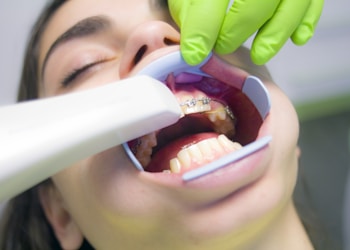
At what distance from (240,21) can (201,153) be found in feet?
0.73

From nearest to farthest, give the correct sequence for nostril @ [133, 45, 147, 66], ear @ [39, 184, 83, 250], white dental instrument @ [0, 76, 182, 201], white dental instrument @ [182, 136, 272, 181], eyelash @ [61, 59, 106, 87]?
1. white dental instrument @ [0, 76, 182, 201]
2. white dental instrument @ [182, 136, 272, 181]
3. nostril @ [133, 45, 147, 66]
4. eyelash @ [61, 59, 106, 87]
5. ear @ [39, 184, 83, 250]

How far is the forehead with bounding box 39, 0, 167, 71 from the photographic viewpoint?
0.91 metres

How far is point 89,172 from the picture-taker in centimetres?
82

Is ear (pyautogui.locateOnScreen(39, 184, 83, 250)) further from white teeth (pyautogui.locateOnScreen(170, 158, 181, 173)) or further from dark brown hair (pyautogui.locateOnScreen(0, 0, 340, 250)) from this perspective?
white teeth (pyautogui.locateOnScreen(170, 158, 181, 173))

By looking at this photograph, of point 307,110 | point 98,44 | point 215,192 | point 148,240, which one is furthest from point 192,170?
point 307,110

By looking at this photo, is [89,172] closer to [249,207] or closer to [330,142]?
[249,207]

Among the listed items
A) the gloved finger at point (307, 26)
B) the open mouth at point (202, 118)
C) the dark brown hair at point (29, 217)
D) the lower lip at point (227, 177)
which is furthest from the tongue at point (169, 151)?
the dark brown hair at point (29, 217)

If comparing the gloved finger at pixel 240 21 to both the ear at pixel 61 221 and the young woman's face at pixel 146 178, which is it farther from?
the ear at pixel 61 221

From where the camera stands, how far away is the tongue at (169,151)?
2.83 feet

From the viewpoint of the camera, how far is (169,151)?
34.7 inches

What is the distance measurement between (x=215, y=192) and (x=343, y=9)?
1.08 metres

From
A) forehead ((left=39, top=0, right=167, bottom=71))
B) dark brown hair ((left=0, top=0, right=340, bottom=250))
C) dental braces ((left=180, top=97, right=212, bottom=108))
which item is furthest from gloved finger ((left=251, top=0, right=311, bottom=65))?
dark brown hair ((left=0, top=0, right=340, bottom=250))

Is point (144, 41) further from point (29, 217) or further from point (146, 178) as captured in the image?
point (29, 217)

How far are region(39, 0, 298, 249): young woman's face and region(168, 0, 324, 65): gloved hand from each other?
0.04m
